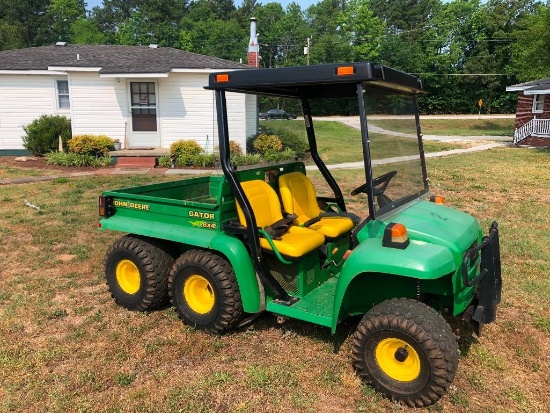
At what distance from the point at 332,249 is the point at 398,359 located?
124 centimetres

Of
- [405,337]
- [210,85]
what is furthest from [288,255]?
[210,85]

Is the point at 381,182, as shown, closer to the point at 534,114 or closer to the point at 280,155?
the point at 280,155

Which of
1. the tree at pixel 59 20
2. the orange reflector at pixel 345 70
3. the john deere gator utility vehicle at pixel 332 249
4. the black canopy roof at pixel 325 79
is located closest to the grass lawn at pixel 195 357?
the john deere gator utility vehicle at pixel 332 249

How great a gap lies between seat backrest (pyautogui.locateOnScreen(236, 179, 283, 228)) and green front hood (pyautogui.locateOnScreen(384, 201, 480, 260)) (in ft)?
3.40

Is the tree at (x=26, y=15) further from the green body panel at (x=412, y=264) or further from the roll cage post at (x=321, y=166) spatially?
the green body panel at (x=412, y=264)

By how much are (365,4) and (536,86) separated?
143ft

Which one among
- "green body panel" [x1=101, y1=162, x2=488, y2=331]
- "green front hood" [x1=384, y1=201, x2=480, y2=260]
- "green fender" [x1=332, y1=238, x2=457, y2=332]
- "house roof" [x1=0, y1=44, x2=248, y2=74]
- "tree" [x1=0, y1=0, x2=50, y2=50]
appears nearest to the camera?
"green fender" [x1=332, y1=238, x2=457, y2=332]

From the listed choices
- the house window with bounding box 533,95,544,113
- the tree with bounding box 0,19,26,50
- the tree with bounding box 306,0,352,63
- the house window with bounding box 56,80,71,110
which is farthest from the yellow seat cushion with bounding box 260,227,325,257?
the tree with bounding box 0,19,26,50

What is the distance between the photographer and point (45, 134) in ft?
49.5

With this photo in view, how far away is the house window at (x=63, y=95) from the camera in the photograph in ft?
53.7

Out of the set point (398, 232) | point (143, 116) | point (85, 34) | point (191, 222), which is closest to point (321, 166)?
point (191, 222)

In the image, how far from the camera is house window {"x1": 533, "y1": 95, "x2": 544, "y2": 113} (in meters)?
23.5

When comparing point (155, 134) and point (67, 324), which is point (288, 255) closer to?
point (67, 324)

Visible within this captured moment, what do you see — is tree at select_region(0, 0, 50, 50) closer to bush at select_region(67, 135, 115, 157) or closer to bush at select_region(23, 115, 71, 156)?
bush at select_region(23, 115, 71, 156)
